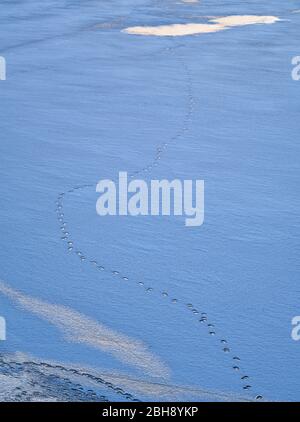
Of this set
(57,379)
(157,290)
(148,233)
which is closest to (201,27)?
(148,233)

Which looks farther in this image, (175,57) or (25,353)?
(175,57)

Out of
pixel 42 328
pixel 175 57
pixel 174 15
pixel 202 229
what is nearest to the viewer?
pixel 42 328

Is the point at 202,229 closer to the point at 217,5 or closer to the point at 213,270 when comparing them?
the point at 213,270

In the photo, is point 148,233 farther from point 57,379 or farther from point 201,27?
point 201,27

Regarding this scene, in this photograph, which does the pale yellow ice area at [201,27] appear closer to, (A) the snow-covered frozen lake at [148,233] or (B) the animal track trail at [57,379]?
(A) the snow-covered frozen lake at [148,233]

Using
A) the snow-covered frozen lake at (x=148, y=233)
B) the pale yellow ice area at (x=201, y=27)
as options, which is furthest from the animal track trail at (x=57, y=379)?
the pale yellow ice area at (x=201, y=27)

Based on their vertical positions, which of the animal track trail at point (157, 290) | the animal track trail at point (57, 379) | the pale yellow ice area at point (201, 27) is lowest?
the animal track trail at point (57, 379)

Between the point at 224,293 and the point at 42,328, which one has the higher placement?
the point at 224,293

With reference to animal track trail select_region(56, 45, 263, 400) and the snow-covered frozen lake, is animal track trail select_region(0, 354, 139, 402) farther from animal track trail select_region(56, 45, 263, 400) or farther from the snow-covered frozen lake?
animal track trail select_region(56, 45, 263, 400)
